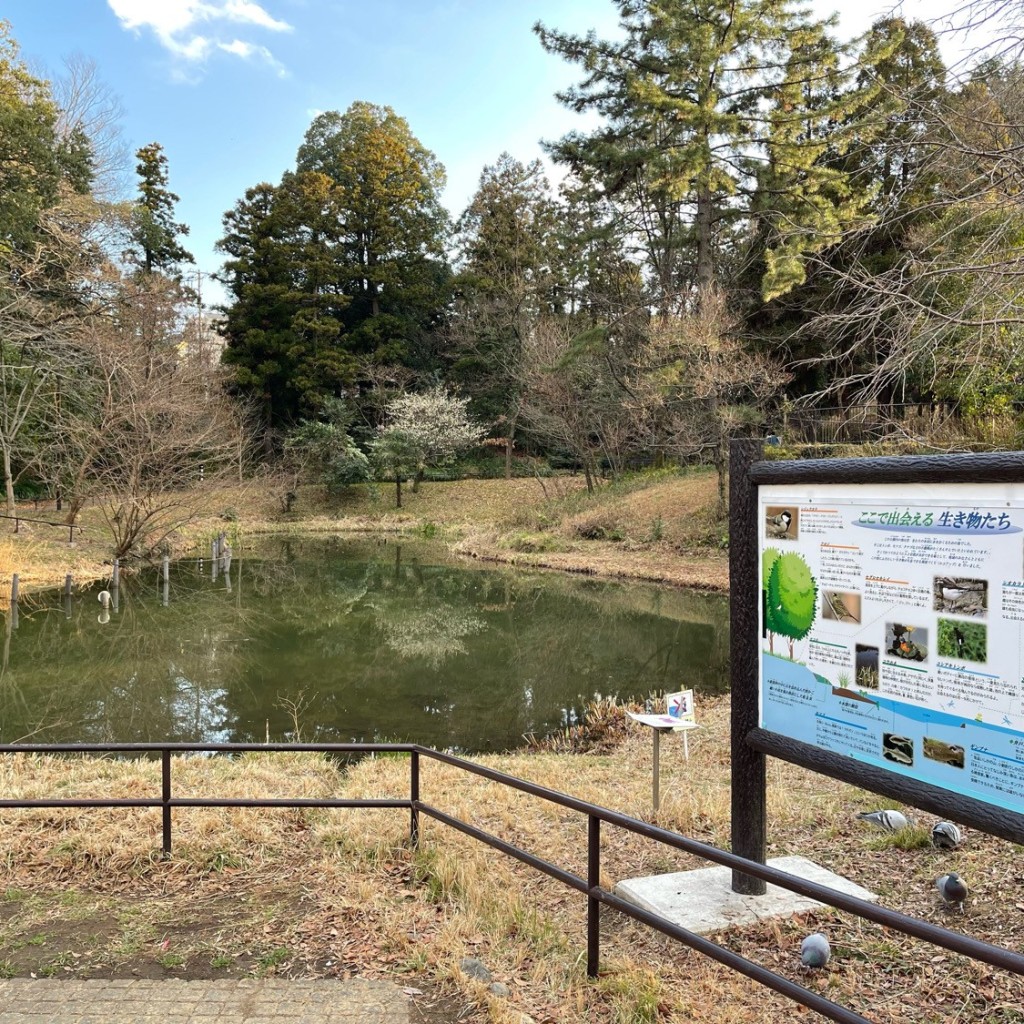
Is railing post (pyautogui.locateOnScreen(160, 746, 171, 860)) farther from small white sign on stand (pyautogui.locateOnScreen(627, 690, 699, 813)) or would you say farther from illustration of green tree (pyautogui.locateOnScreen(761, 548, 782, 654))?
illustration of green tree (pyautogui.locateOnScreen(761, 548, 782, 654))

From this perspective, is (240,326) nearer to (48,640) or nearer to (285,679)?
(48,640)

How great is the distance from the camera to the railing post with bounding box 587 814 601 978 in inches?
109

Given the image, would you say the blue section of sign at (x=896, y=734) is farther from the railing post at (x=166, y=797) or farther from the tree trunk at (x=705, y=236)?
the tree trunk at (x=705, y=236)

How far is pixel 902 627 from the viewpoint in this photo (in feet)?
8.20

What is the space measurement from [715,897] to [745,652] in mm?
1199

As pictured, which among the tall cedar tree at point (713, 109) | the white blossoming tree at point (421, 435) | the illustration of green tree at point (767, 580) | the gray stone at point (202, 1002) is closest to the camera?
the gray stone at point (202, 1002)

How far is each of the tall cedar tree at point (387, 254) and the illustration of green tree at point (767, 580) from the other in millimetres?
34432

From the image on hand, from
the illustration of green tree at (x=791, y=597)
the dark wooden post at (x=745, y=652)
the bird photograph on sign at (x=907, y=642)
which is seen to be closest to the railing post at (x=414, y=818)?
the dark wooden post at (x=745, y=652)

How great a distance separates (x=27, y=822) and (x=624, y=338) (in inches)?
959

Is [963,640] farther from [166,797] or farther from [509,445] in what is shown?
[509,445]

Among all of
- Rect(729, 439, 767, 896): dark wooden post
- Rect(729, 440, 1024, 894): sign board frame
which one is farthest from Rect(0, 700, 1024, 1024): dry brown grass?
Rect(729, 440, 1024, 894): sign board frame

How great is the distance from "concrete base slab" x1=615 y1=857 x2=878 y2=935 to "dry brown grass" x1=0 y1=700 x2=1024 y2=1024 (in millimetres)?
106

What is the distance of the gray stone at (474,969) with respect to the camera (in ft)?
9.49

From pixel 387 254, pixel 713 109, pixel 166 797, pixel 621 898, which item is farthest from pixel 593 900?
pixel 387 254
